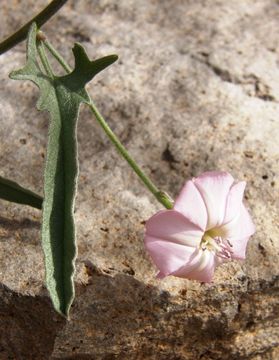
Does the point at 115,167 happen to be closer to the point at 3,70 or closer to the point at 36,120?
the point at 36,120

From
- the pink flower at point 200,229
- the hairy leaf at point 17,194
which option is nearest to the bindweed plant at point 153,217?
the pink flower at point 200,229

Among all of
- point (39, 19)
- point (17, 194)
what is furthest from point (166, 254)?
point (39, 19)

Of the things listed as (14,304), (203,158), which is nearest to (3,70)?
(203,158)

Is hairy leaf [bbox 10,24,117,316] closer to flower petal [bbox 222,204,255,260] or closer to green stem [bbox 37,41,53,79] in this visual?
green stem [bbox 37,41,53,79]

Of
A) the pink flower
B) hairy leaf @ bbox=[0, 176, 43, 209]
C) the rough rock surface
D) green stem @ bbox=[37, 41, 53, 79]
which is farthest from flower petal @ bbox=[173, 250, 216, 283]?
green stem @ bbox=[37, 41, 53, 79]

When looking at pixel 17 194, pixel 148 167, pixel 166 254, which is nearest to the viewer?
pixel 166 254

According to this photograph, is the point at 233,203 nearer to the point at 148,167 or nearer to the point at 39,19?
the point at 148,167

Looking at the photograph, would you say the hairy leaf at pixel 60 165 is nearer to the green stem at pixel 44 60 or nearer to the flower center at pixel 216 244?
the green stem at pixel 44 60

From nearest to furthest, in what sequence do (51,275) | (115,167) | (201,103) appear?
(51,275) < (115,167) < (201,103)
